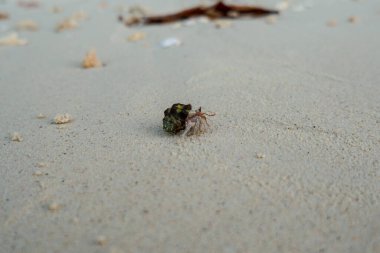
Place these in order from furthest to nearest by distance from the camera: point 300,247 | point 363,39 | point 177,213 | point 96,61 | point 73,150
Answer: point 363,39, point 96,61, point 73,150, point 177,213, point 300,247

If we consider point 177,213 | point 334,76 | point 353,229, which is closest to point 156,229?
point 177,213

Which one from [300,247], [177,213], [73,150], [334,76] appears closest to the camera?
[300,247]

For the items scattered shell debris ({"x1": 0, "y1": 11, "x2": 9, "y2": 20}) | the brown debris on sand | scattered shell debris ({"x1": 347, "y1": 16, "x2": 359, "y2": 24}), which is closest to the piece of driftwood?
scattered shell debris ({"x1": 347, "y1": 16, "x2": 359, "y2": 24})

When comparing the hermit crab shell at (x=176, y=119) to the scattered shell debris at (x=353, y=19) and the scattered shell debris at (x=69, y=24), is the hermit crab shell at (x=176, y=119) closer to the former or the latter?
the scattered shell debris at (x=353, y=19)

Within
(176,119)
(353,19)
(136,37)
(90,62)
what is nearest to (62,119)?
(176,119)

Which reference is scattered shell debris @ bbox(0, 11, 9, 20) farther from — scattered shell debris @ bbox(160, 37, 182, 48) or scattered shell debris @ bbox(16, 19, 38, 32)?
scattered shell debris @ bbox(160, 37, 182, 48)

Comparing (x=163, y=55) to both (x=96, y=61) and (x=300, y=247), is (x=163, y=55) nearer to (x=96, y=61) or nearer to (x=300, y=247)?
(x=96, y=61)

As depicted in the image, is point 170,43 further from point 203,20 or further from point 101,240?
point 101,240
